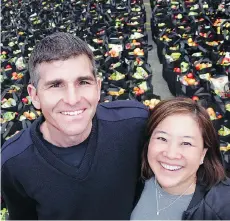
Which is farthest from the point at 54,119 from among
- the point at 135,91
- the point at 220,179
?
the point at 135,91

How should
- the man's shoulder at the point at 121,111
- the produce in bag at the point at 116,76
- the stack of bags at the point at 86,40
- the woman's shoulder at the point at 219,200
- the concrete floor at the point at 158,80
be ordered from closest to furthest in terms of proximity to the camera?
1. the woman's shoulder at the point at 219,200
2. the man's shoulder at the point at 121,111
3. the stack of bags at the point at 86,40
4. the produce in bag at the point at 116,76
5. the concrete floor at the point at 158,80

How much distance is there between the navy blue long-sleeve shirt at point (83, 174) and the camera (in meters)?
1.93

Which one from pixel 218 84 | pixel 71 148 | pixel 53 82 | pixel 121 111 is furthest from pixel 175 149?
pixel 218 84

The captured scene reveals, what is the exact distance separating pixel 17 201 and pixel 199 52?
523 cm

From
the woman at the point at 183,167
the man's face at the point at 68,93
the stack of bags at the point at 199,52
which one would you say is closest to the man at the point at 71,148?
the man's face at the point at 68,93

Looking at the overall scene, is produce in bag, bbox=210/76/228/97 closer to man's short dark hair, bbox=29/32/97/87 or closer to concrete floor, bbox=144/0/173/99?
concrete floor, bbox=144/0/173/99

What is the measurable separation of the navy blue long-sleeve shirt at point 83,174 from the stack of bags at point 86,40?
2620mm

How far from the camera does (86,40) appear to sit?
7.68 metres

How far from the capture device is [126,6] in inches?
376

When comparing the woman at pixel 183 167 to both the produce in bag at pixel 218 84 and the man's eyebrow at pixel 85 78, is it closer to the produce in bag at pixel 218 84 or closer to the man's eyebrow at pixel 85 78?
the man's eyebrow at pixel 85 78

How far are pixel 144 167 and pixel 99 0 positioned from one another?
31.1ft

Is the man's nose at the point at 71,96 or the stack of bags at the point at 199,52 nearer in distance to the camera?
the man's nose at the point at 71,96

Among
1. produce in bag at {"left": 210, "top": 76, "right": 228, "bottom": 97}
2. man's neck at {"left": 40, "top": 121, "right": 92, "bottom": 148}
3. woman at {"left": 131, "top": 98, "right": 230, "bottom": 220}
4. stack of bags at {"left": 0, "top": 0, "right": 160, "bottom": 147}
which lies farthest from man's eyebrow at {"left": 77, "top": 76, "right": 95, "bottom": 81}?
produce in bag at {"left": 210, "top": 76, "right": 228, "bottom": 97}

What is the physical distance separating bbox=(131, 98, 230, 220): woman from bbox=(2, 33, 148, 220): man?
5.5 inches
